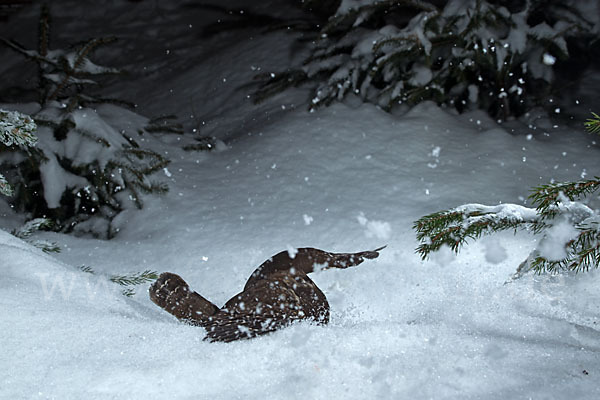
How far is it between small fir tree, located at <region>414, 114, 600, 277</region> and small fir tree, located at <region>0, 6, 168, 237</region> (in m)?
2.26

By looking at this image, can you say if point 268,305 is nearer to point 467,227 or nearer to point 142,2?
point 467,227

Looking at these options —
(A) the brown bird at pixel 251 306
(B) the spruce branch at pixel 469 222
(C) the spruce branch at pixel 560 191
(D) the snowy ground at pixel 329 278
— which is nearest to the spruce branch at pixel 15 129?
(D) the snowy ground at pixel 329 278

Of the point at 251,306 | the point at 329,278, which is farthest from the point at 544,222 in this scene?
the point at 329,278

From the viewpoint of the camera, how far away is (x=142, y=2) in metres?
8.72

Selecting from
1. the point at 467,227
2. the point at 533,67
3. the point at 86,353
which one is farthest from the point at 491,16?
the point at 86,353

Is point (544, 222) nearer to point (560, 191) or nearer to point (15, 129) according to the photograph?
point (560, 191)

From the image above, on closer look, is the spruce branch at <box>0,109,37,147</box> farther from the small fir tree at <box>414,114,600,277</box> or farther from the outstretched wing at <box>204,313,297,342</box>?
the small fir tree at <box>414,114,600,277</box>

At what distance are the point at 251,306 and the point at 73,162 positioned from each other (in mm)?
2081

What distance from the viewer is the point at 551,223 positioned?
5.32ft

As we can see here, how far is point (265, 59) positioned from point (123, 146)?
2930 mm

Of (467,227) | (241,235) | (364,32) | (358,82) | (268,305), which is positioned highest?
(364,32)

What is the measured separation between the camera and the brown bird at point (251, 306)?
4.83 feet

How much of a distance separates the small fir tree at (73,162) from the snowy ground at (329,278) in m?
0.19

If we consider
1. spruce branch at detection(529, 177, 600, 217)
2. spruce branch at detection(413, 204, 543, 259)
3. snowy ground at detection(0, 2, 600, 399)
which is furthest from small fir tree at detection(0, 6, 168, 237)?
spruce branch at detection(529, 177, 600, 217)
